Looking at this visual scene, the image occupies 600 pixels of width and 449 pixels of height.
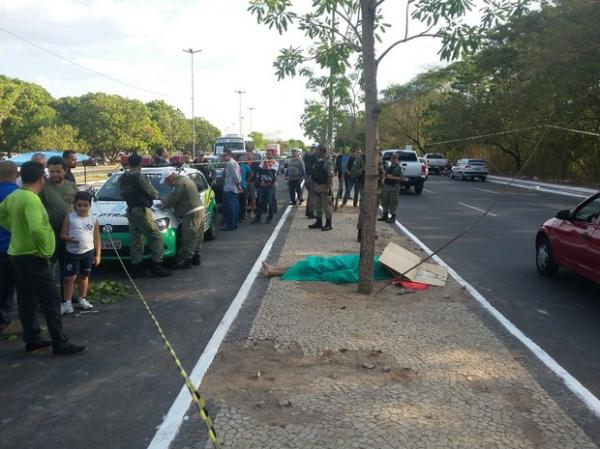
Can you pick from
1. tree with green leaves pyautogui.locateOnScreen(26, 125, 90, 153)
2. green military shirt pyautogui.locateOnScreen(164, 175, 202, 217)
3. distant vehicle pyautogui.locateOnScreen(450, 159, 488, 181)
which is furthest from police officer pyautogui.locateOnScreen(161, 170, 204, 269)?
tree with green leaves pyautogui.locateOnScreen(26, 125, 90, 153)

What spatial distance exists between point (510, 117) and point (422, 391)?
36.4 meters

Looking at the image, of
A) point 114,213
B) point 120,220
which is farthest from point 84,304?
point 114,213

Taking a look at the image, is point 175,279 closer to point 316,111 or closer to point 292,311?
point 292,311

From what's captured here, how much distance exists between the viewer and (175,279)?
750 cm

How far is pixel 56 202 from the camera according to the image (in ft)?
20.1

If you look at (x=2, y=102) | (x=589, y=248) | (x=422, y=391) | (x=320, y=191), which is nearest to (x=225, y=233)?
(x=320, y=191)

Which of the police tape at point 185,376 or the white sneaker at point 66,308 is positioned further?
the white sneaker at point 66,308

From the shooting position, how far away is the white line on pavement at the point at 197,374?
330 centimetres

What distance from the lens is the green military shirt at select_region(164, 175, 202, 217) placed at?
8027mm

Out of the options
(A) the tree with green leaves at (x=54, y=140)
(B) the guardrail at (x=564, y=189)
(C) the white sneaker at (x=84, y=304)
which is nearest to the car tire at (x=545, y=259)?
(C) the white sneaker at (x=84, y=304)

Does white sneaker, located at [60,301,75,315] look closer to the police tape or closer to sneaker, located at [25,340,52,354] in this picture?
the police tape

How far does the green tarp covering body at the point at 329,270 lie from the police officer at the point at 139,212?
1.91 metres

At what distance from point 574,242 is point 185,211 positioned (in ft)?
18.2

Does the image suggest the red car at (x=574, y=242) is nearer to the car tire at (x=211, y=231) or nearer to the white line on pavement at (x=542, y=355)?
the white line on pavement at (x=542, y=355)
